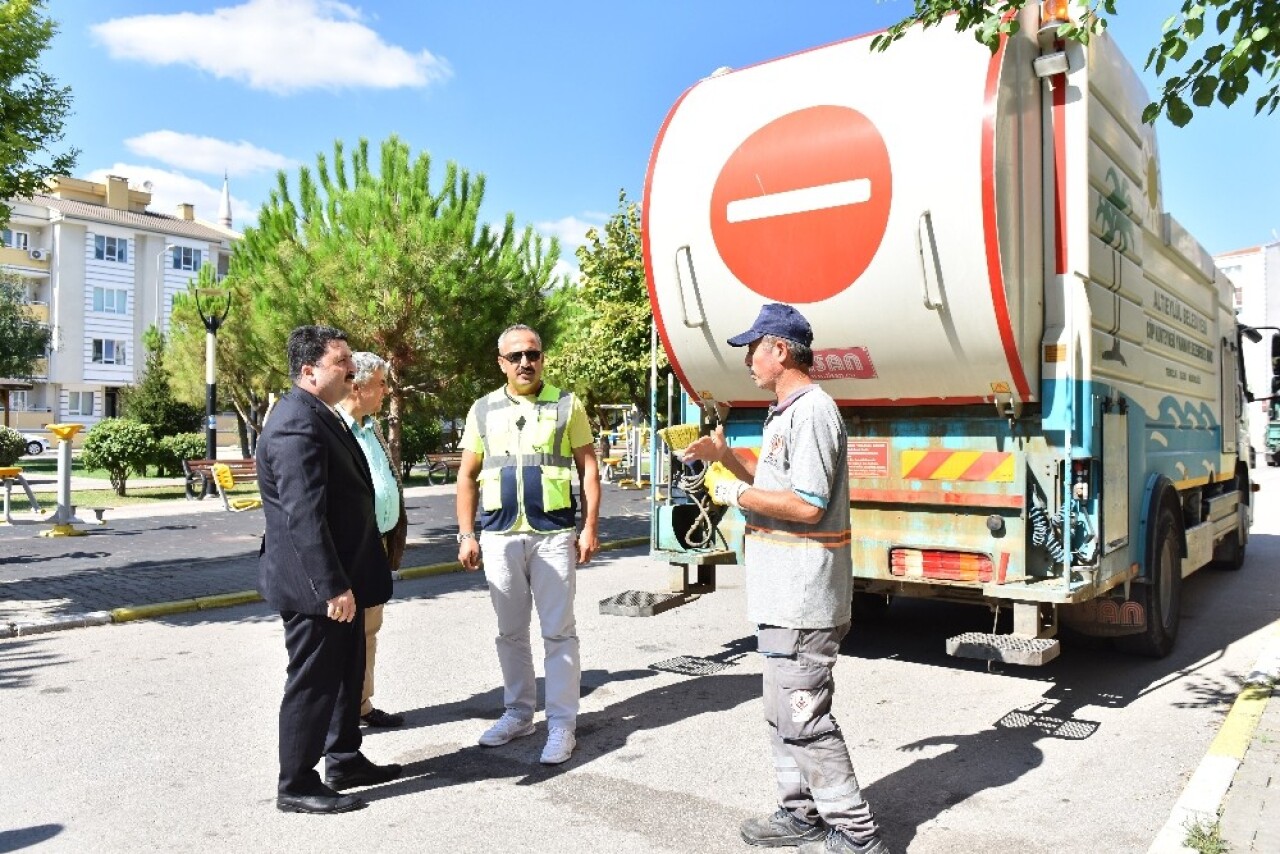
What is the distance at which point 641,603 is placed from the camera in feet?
19.7

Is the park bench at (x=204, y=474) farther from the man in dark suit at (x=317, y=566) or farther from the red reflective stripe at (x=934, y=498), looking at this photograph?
the man in dark suit at (x=317, y=566)

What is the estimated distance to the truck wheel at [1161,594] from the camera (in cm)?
595

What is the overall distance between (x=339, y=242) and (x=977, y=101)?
388 inches

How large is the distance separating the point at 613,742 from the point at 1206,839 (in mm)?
2452

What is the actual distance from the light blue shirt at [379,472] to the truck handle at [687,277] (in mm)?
1961

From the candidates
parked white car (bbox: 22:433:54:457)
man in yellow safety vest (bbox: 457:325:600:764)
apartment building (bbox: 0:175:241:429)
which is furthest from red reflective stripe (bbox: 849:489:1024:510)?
apartment building (bbox: 0:175:241:429)

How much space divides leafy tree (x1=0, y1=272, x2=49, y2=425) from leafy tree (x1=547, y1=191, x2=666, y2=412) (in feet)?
94.1

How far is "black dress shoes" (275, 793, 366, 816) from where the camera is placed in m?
3.85

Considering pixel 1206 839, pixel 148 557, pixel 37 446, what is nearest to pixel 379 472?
pixel 1206 839

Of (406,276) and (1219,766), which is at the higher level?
(406,276)

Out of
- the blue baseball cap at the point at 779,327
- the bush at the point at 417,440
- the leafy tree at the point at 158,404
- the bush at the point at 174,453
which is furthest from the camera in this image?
the leafy tree at the point at 158,404

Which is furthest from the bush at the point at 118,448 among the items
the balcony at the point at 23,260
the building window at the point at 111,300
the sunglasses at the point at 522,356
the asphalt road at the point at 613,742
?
the building window at the point at 111,300

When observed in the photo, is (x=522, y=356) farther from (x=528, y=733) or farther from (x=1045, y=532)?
(x=1045, y=532)

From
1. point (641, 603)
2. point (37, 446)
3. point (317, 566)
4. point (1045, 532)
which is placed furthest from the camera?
point (37, 446)
